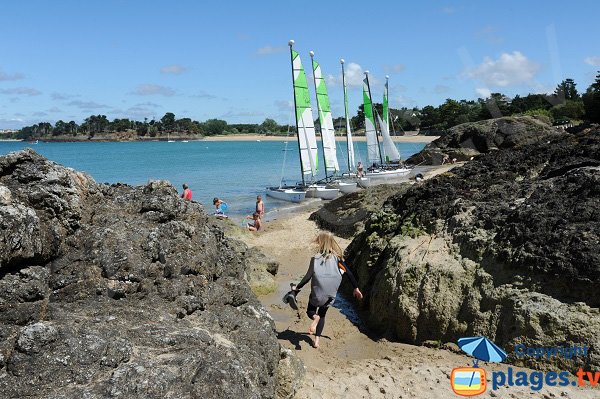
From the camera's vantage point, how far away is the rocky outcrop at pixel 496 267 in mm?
6355

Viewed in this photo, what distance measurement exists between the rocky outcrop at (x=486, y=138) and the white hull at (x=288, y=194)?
24.8 metres

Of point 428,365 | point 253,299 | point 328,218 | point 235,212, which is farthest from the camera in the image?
point 235,212

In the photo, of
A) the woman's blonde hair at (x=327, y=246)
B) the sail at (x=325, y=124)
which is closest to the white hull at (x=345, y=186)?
the sail at (x=325, y=124)

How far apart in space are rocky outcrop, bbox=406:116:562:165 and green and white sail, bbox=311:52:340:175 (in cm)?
1814

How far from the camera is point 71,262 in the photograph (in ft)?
14.2

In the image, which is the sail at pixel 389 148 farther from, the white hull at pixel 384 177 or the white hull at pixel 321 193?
the white hull at pixel 321 193

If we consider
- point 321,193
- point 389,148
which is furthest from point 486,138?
point 321,193

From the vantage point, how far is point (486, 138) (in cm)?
5378

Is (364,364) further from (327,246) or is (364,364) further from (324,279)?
(327,246)

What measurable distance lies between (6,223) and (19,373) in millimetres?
1031

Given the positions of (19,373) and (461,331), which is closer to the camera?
(19,373)

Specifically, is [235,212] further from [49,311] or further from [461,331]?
[49,311]

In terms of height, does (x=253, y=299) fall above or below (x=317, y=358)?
above

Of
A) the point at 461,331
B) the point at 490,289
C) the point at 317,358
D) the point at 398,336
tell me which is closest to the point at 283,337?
the point at 317,358
